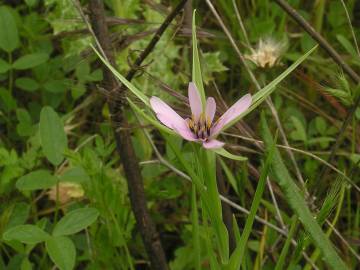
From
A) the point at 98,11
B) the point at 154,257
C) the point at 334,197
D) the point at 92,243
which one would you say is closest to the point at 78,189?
the point at 92,243

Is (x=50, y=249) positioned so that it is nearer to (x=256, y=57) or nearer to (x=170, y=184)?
(x=170, y=184)

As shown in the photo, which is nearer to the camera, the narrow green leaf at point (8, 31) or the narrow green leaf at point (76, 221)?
the narrow green leaf at point (76, 221)

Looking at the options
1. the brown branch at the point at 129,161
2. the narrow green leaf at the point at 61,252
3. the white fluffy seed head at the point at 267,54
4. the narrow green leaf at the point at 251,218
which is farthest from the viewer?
the white fluffy seed head at the point at 267,54

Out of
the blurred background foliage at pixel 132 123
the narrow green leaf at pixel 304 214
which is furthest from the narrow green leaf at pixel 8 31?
the narrow green leaf at pixel 304 214

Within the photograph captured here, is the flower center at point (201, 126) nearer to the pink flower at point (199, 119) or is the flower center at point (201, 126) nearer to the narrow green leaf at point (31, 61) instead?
the pink flower at point (199, 119)

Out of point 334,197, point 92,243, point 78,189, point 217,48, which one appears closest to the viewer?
point 334,197

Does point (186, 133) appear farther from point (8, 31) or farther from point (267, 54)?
point (8, 31)
